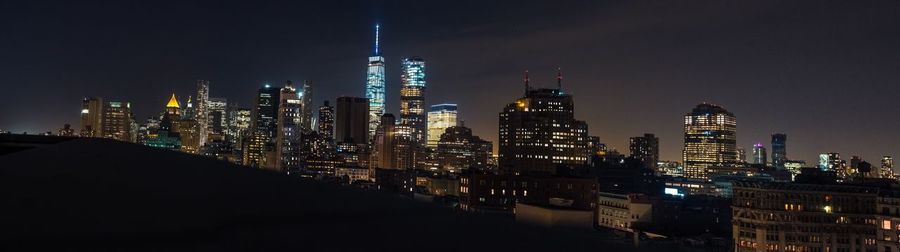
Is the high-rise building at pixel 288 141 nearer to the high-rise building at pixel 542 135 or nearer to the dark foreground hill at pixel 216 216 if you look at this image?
the high-rise building at pixel 542 135

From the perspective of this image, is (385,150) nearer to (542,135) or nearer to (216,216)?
(542,135)

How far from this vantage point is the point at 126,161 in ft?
14.8

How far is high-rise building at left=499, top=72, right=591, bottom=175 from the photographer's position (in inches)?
4803

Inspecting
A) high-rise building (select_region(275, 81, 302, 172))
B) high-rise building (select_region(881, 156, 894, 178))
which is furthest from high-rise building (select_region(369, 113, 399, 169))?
high-rise building (select_region(881, 156, 894, 178))

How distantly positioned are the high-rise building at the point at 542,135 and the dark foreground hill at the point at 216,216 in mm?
114230

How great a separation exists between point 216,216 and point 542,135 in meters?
123

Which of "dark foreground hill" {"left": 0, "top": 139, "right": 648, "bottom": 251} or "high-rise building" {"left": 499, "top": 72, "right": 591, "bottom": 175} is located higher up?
"high-rise building" {"left": 499, "top": 72, "right": 591, "bottom": 175}

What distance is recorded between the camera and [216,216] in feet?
10.8

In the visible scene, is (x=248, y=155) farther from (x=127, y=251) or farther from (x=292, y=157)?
(x=127, y=251)

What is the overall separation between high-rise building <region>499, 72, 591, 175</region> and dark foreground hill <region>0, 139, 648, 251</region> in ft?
375

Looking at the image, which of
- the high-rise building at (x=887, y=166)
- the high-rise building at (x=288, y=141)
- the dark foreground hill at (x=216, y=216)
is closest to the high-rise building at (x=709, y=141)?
the high-rise building at (x=887, y=166)

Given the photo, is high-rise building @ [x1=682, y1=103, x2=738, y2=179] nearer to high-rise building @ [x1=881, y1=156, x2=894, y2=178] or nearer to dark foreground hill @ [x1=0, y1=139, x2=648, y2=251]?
high-rise building @ [x1=881, y1=156, x2=894, y2=178]

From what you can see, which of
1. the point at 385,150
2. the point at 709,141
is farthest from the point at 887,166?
the point at 385,150

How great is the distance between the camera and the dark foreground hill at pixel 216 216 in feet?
9.71
